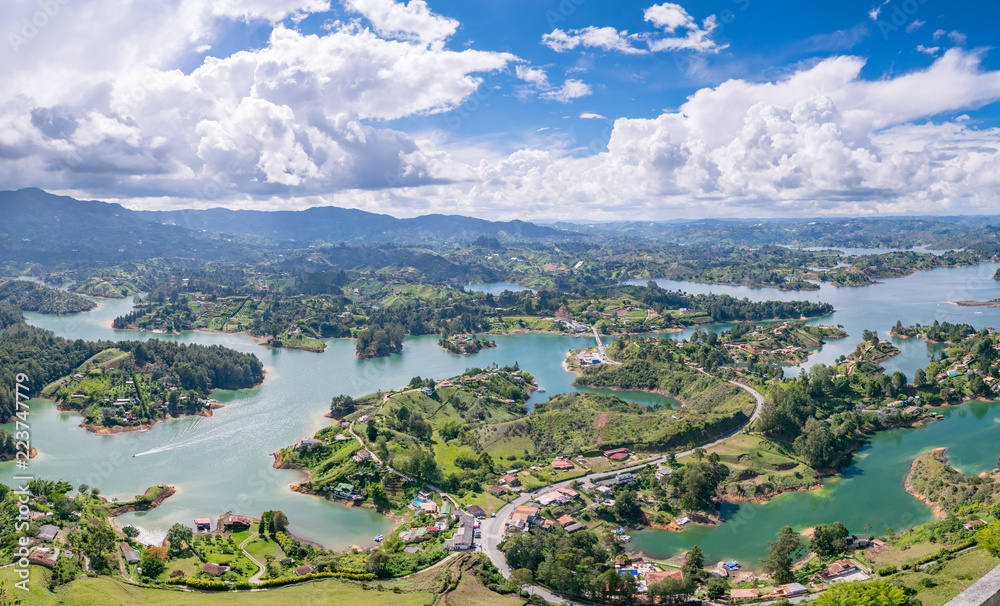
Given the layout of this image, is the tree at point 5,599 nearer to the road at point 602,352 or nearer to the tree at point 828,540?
the tree at point 828,540

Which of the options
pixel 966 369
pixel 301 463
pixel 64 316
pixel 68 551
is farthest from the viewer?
pixel 64 316

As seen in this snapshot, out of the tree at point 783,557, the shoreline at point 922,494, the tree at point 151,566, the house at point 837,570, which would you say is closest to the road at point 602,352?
the shoreline at point 922,494

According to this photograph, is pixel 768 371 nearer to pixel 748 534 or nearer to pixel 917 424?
pixel 917 424

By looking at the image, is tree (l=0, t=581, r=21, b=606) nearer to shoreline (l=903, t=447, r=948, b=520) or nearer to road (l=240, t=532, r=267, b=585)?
road (l=240, t=532, r=267, b=585)

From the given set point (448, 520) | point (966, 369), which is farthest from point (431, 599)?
point (966, 369)

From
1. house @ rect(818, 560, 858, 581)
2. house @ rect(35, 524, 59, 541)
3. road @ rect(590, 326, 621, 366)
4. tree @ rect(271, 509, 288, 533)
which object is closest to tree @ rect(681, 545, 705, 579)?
house @ rect(818, 560, 858, 581)

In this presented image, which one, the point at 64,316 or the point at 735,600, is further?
the point at 64,316

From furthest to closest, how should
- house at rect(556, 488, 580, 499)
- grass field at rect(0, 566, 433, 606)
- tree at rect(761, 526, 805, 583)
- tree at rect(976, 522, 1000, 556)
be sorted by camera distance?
house at rect(556, 488, 580, 499) → tree at rect(761, 526, 805, 583) → tree at rect(976, 522, 1000, 556) → grass field at rect(0, 566, 433, 606)

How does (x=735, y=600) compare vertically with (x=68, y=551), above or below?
below
